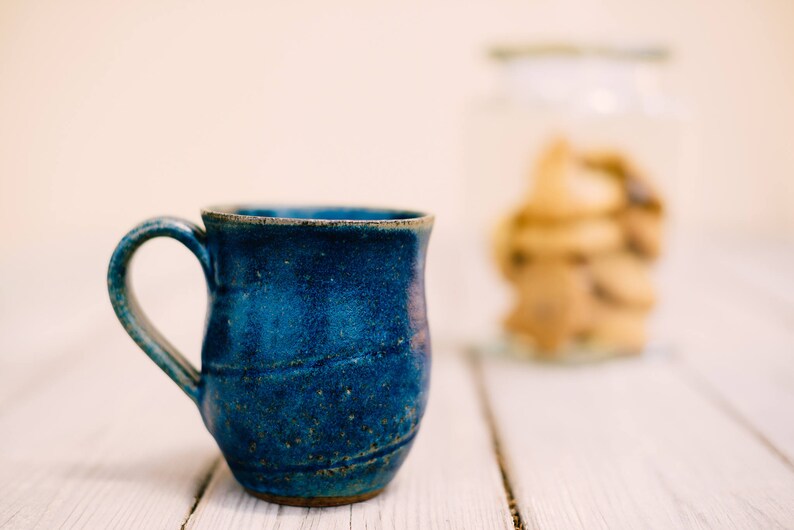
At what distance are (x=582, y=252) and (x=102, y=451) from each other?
51 centimetres

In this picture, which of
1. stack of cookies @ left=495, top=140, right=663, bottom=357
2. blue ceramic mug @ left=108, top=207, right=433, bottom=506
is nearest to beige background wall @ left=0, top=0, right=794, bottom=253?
stack of cookies @ left=495, top=140, right=663, bottom=357

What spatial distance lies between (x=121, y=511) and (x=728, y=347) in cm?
71

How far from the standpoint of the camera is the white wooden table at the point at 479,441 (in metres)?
0.51

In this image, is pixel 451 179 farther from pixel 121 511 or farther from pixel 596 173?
pixel 121 511

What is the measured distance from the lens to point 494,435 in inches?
26.0

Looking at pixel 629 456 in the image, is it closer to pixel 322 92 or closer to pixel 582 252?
pixel 582 252

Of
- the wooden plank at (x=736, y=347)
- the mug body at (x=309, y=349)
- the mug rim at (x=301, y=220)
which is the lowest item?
the wooden plank at (x=736, y=347)

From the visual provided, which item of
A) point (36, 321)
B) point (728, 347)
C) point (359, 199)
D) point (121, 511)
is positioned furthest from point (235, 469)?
point (359, 199)

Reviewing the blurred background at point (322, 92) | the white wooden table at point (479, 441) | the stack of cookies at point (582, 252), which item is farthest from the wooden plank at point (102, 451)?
the blurred background at point (322, 92)

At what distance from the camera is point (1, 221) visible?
196 cm

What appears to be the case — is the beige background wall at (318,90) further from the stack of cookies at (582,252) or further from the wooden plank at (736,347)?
the stack of cookies at (582,252)

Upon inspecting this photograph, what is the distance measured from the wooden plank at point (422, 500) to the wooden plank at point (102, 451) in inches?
1.0

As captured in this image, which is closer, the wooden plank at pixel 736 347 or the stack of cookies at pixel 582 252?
the wooden plank at pixel 736 347

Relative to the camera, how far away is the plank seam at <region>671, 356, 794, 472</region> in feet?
2.05
